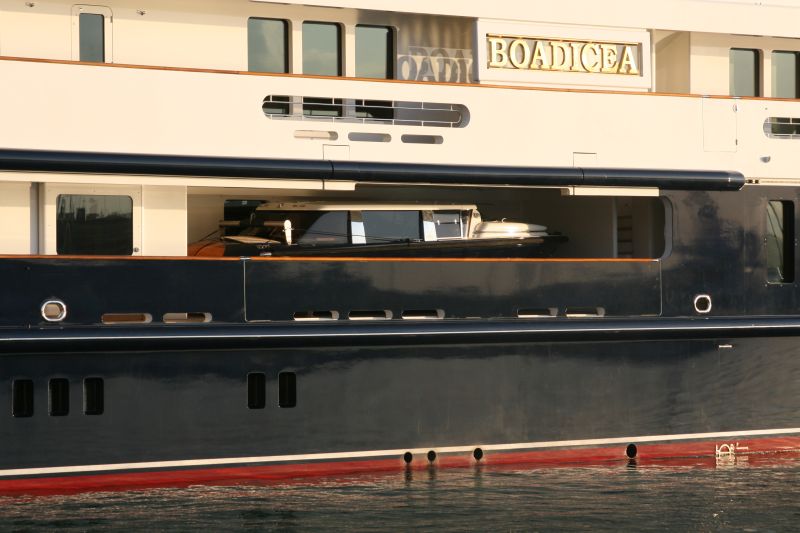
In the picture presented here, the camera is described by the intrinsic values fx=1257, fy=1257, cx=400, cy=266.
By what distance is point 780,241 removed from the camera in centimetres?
1282

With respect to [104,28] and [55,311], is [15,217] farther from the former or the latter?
[104,28]

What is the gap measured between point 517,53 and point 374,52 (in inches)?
56.0

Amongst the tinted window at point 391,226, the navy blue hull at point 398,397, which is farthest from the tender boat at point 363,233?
the navy blue hull at point 398,397

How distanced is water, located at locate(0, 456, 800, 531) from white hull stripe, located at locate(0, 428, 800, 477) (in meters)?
0.20

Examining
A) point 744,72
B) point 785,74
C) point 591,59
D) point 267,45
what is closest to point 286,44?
point 267,45

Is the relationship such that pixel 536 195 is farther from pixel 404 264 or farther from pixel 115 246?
pixel 115 246

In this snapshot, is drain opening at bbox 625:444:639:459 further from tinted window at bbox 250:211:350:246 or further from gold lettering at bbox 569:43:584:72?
gold lettering at bbox 569:43:584:72

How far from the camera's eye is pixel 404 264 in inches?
450

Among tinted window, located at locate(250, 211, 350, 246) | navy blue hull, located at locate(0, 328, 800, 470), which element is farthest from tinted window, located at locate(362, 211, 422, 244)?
navy blue hull, located at locate(0, 328, 800, 470)

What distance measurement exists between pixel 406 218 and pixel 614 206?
2.28m

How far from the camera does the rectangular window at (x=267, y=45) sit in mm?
12086

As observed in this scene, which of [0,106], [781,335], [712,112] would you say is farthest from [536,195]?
[0,106]

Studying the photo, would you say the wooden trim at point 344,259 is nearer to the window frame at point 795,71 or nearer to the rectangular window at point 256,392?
the rectangular window at point 256,392

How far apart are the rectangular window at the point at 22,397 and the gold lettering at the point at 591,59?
6.09 meters
